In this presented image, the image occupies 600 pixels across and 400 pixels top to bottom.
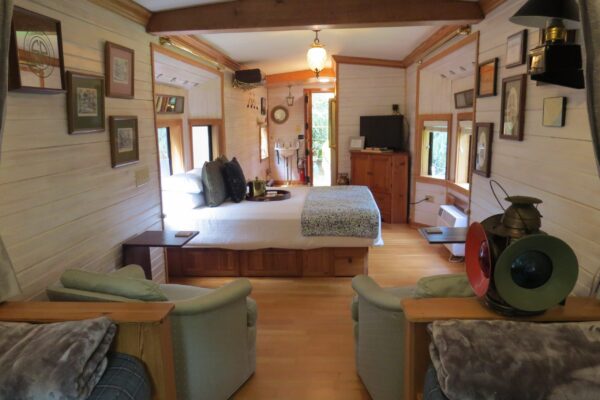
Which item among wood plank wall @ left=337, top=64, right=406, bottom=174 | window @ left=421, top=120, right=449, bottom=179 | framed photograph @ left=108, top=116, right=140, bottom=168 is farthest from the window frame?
framed photograph @ left=108, top=116, right=140, bottom=168

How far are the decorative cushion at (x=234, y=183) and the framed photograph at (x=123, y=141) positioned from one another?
1509mm

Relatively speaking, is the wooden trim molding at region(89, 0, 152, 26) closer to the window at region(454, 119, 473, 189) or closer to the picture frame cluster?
the picture frame cluster

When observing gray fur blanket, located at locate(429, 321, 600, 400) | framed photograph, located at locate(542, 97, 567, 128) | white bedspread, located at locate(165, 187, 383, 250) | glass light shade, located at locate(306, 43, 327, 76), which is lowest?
white bedspread, located at locate(165, 187, 383, 250)

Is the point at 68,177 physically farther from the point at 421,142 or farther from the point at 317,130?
the point at 317,130

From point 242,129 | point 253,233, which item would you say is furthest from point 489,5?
point 242,129

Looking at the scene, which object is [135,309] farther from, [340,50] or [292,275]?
[340,50]

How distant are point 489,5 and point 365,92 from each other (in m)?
3.55

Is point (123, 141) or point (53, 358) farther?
point (123, 141)

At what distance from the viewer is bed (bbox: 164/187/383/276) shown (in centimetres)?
417

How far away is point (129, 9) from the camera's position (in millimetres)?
3180

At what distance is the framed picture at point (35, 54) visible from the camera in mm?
2006

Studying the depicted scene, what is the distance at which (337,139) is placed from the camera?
6.95m

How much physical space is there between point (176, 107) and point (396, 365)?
3.98 meters

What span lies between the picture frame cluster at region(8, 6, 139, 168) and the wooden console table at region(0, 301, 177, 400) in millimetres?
1022
